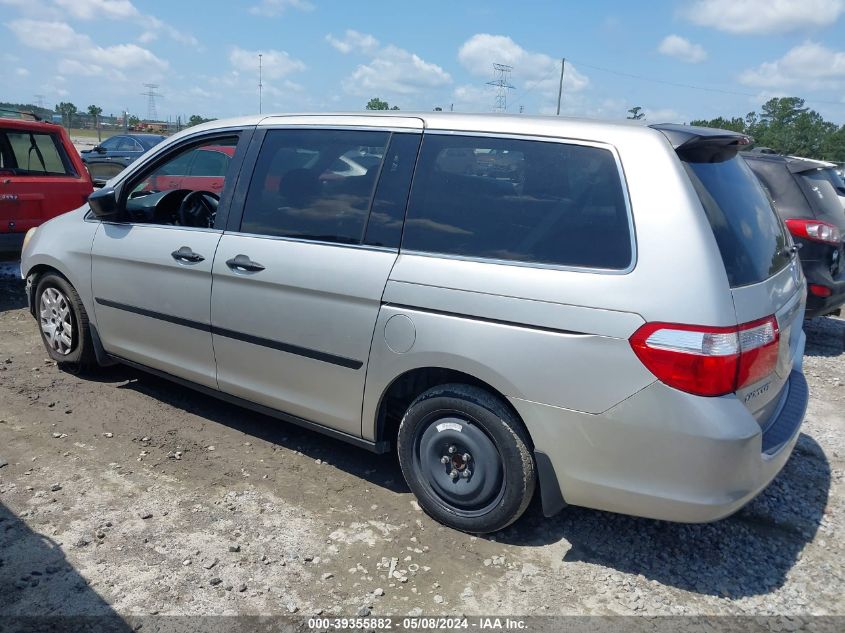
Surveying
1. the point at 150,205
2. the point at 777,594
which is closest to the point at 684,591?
the point at 777,594

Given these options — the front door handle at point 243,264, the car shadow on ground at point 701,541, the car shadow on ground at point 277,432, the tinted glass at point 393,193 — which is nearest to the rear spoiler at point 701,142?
the tinted glass at point 393,193

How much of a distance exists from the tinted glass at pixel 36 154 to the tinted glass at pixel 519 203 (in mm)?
5914

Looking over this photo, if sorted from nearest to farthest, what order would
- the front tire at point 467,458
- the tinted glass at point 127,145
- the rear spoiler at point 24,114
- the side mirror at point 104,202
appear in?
1. the front tire at point 467,458
2. the side mirror at point 104,202
3. the rear spoiler at point 24,114
4. the tinted glass at point 127,145

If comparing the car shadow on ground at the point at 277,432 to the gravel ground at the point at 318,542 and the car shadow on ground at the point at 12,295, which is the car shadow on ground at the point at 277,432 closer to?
the gravel ground at the point at 318,542

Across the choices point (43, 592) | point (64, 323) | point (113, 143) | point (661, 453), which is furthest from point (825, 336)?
point (113, 143)

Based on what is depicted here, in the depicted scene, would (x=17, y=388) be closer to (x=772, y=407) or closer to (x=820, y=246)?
(x=772, y=407)

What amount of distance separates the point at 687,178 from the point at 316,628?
2344 mm

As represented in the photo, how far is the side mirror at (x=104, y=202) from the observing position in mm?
4484

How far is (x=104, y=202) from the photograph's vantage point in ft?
14.7

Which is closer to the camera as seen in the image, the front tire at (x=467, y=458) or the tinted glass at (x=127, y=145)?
the front tire at (x=467, y=458)

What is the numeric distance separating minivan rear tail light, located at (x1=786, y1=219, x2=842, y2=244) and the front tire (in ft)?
15.3

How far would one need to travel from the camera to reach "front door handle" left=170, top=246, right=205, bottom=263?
13.2 feet

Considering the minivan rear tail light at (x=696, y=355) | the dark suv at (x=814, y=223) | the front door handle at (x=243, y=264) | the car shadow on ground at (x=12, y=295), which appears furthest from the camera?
the car shadow on ground at (x=12, y=295)

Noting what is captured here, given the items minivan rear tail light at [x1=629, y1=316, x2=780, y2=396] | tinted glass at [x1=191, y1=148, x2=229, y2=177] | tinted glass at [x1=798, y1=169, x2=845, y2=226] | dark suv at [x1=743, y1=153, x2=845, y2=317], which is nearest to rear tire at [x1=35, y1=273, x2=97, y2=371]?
tinted glass at [x1=191, y1=148, x2=229, y2=177]
